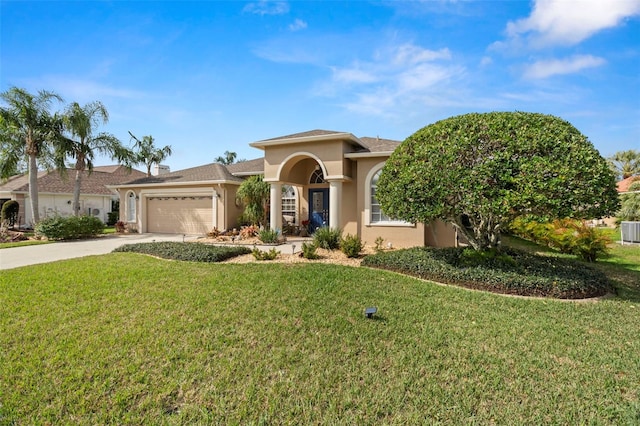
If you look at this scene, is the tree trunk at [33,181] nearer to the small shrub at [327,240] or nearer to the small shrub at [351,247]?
the small shrub at [327,240]

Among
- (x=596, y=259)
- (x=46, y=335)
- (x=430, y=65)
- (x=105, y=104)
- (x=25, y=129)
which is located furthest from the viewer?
(x=105, y=104)

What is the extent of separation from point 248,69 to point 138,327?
964cm

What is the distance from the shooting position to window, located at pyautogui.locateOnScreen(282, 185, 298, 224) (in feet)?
57.8

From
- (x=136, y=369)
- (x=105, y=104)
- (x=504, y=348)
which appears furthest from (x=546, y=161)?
(x=105, y=104)

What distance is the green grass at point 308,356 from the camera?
331cm

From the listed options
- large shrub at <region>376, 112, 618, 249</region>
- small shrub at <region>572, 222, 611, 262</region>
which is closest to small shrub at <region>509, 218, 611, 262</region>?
small shrub at <region>572, 222, 611, 262</region>

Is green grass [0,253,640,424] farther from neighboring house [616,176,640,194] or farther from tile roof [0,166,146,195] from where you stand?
neighboring house [616,176,640,194]

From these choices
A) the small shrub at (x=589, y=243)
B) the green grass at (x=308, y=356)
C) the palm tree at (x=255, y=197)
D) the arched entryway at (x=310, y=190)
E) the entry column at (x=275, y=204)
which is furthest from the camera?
the palm tree at (x=255, y=197)

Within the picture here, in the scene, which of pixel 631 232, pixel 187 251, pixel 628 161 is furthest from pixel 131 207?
pixel 628 161

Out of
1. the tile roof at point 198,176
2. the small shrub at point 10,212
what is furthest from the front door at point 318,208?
the small shrub at point 10,212

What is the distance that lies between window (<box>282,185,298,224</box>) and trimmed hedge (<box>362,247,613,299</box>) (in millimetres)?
8861

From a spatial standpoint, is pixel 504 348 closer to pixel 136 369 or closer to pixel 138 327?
pixel 136 369

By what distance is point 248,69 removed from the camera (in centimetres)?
1154

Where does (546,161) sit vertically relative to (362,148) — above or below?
below
